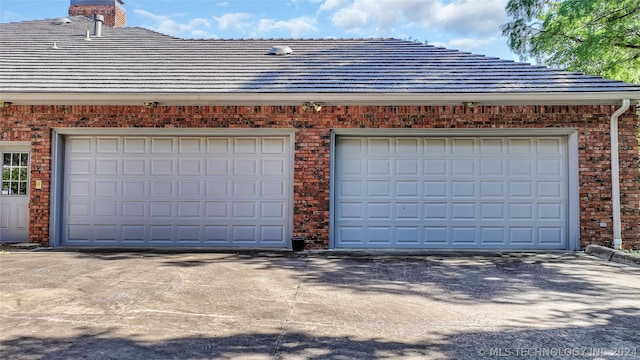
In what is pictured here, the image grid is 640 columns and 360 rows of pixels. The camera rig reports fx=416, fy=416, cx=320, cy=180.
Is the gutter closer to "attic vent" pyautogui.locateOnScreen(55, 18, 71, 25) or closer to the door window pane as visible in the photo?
the door window pane

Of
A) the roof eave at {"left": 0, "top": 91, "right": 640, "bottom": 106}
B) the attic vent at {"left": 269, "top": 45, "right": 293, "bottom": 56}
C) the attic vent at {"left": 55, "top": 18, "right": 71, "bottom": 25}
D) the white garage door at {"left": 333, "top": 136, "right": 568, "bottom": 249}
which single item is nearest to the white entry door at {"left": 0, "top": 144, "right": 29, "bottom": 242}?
the roof eave at {"left": 0, "top": 91, "right": 640, "bottom": 106}

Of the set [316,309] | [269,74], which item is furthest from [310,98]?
[316,309]

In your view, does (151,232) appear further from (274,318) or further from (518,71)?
(518,71)

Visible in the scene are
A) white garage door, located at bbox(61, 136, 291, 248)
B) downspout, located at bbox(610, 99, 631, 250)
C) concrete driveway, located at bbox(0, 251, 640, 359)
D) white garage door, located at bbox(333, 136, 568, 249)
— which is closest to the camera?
concrete driveway, located at bbox(0, 251, 640, 359)

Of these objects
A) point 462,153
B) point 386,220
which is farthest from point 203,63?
point 462,153

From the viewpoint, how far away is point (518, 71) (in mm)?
9367

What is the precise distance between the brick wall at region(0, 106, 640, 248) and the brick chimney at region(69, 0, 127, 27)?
7.81m

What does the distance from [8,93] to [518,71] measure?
11.0 metres

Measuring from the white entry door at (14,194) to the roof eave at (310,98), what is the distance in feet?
3.84

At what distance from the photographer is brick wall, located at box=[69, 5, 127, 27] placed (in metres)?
15.2

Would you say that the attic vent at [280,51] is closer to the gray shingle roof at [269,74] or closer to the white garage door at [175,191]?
the gray shingle roof at [269,74]

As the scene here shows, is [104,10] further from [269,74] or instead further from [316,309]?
[316,309]

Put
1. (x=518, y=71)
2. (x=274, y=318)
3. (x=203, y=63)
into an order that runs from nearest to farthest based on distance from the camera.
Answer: (x=274, y=318) → (x=518, y=71) → (x=203, y=63)

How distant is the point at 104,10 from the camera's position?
1531cm
